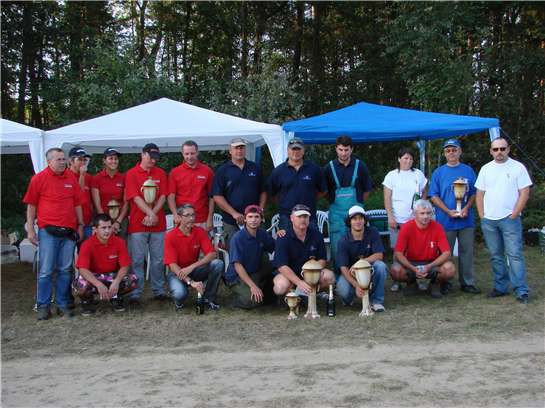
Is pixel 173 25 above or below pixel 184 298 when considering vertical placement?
above

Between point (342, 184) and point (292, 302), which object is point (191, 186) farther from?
point (292, 302)

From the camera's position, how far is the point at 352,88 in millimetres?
17844

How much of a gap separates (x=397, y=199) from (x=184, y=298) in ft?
8.21

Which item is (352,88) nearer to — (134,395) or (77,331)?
(77,331)

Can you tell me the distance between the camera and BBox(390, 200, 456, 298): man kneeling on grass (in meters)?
5.51

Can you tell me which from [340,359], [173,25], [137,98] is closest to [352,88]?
[173,25]

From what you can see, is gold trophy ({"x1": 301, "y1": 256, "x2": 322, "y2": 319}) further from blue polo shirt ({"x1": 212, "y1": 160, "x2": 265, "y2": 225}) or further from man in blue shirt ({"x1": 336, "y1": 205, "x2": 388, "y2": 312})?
blue polo shirt ({"x1": 212, "y1": 160, "x2": 265, "y2": 225})

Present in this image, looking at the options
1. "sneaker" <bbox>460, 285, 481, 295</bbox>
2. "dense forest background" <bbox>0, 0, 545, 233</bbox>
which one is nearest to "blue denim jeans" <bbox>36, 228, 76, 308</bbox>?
"sneaker" <bbox>460, 285, 481, 295</bbox>

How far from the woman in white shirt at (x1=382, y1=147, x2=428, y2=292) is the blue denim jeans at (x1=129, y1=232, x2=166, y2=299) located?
8.08 ft

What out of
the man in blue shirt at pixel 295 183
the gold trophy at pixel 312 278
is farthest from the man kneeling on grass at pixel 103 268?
the gold trophy at pixel 312 278

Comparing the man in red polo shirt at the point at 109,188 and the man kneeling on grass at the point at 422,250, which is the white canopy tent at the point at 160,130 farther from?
the man kneeling on grass at the point at 422,250

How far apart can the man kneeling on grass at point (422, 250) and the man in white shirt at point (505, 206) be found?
18.3 inches

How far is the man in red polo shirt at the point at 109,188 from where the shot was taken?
19.6 ft

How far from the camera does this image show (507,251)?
5441mm
